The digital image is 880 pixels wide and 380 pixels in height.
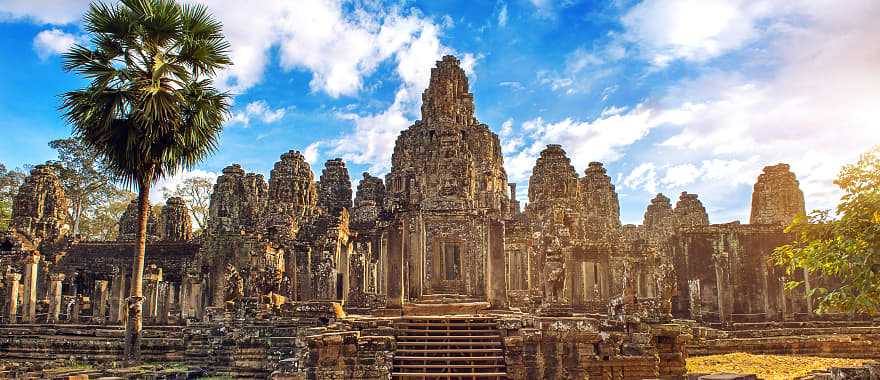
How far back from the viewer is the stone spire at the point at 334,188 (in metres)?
30.7

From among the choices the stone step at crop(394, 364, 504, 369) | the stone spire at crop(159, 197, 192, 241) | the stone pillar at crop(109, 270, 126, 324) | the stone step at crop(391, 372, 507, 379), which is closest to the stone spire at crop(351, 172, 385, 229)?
the stone spire at crop(159, 197, 192, 241)

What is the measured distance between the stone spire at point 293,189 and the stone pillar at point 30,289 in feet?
29.2

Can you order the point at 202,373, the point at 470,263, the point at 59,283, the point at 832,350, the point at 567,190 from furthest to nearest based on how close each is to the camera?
the point at 567,190, the point at 59,283, the point at 470,263, the point at 832,350, the point at 202,373

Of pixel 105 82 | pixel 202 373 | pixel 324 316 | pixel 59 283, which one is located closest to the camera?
pixel 105 82

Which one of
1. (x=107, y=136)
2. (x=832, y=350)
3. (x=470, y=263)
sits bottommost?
(x=832, y=350)

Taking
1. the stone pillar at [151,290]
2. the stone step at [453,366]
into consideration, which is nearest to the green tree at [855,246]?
the stone step at [453,366]

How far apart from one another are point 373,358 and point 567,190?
16132 millimetres

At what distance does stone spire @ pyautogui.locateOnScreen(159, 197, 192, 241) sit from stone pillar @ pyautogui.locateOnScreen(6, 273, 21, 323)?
10323mm

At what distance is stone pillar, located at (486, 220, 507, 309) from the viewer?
2112cm

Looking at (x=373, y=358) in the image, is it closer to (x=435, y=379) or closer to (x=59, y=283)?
(x=435, y=379)

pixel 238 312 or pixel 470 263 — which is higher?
pixel 470 263

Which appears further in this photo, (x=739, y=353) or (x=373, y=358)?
(x=739, y=353)

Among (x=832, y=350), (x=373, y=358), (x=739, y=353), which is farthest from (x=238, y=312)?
(x=832, y=350)

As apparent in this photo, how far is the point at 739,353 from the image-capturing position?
58.5ft
